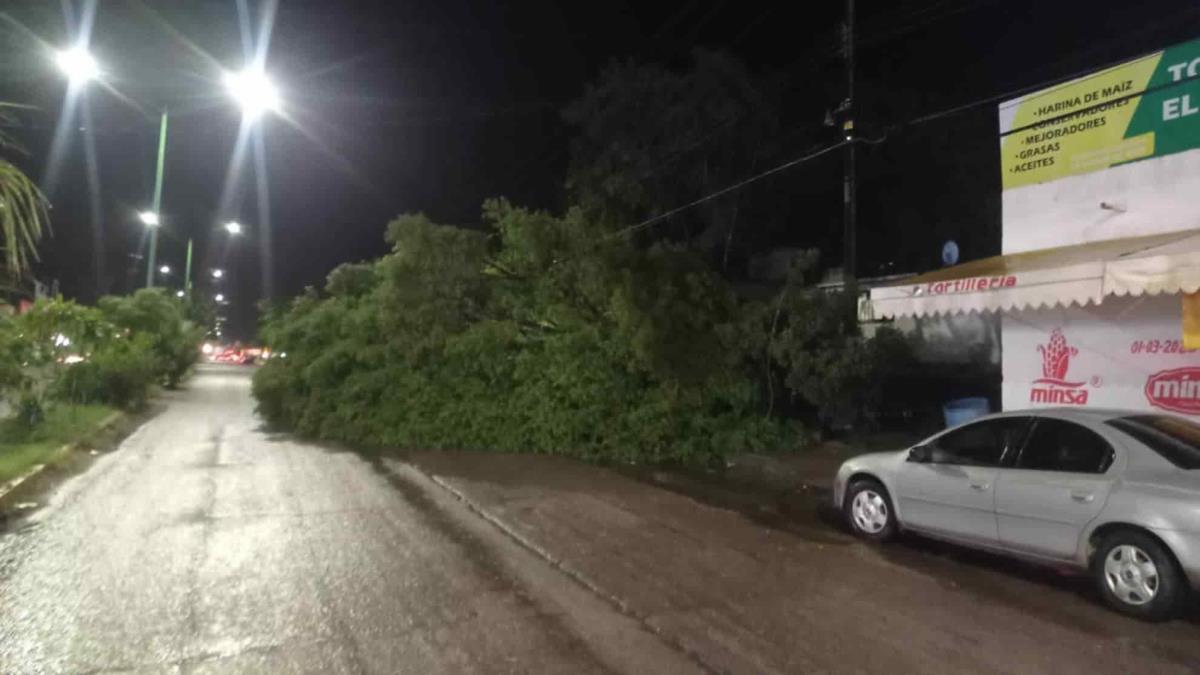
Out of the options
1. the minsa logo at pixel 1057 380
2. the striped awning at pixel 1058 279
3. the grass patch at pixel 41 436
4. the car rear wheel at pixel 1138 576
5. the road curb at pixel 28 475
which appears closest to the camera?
the car rear wheel at pixel 1138 576

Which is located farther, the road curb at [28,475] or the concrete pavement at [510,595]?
the road curb at [28,475]

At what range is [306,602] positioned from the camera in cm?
610

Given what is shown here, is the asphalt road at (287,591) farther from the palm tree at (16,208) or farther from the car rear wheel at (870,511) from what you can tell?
the car rear wheel at (870,511)

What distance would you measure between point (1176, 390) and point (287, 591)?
952 centimetres

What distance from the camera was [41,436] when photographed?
13742 millimetres

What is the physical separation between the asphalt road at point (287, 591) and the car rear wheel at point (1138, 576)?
10.8 ft

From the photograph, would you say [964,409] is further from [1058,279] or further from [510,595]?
[510,595]

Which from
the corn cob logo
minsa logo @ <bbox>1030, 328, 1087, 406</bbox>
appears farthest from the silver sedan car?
the corn cob logo

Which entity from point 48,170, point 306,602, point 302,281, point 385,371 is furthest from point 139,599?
point 302,281

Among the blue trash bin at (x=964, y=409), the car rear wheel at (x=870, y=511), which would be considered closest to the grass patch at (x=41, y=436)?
the car rear wheel at (x=870, y=511)

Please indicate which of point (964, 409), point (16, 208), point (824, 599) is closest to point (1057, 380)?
point (964, 409)

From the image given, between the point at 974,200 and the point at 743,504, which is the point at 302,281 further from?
the point at 743,504

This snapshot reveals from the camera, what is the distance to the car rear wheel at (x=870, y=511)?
7969mm

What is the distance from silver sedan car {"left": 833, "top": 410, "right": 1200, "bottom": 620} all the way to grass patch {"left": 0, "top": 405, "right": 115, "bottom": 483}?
10418 mm
